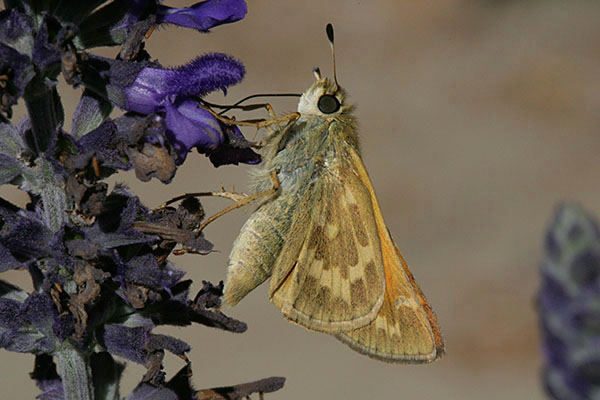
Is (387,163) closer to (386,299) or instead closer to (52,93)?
(386,299)

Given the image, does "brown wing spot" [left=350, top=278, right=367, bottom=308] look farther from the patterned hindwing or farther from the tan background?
the tan background

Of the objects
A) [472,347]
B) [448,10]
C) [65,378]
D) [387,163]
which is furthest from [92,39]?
[448,10]

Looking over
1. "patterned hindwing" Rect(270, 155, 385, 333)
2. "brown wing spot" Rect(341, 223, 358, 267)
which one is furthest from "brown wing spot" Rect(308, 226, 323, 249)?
"brown wing spot" Rect(341, 223, 358, 267)

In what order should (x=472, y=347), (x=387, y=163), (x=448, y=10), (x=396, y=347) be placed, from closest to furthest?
(x=396, y=347) → (x=472, y=347) → (x=387, y=163) → (x=448, y=10)

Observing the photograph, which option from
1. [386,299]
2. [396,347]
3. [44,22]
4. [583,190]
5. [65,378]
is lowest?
[65,378]

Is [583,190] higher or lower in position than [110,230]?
higher

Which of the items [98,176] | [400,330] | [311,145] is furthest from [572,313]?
[311,145]

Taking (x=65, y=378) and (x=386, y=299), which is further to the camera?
(x=386, y=299)

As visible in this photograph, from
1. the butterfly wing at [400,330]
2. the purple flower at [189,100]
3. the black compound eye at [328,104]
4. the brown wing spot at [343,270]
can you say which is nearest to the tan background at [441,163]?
the butterfly wing at [400,330]

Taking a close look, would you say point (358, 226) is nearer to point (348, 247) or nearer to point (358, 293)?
point (348, 247)
